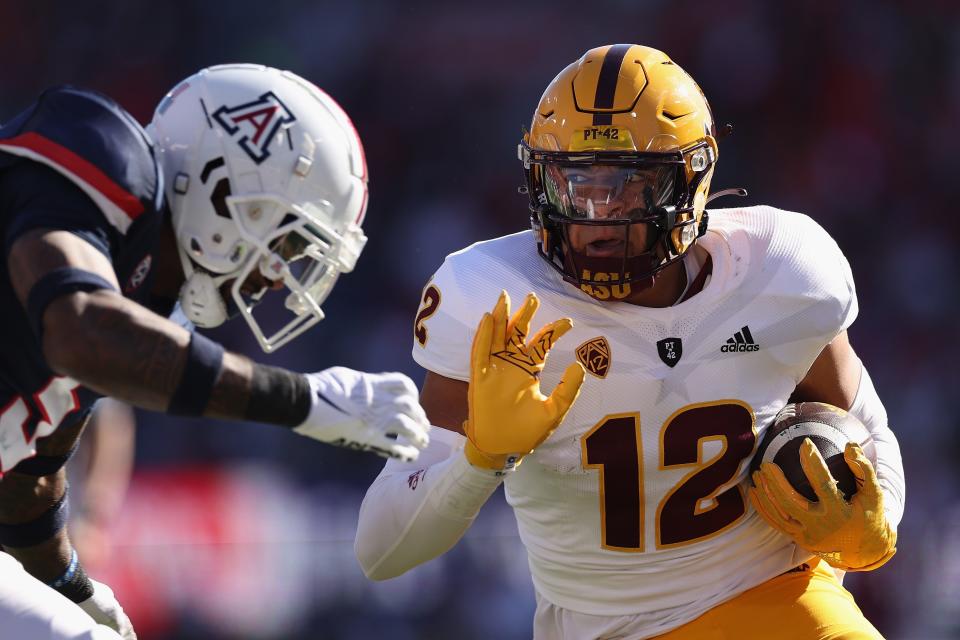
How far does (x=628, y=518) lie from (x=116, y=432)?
273cm

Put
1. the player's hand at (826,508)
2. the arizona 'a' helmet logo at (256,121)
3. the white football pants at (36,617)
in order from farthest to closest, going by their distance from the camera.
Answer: the player's hand at (826,508) → the arizona 'a' helmet logo at (256,121) → the white football pants at (36,617)

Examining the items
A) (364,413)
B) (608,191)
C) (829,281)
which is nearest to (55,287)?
(364,413)

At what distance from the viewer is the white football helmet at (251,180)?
88.0 inches

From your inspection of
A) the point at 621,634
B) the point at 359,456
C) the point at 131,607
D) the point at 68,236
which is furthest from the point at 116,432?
the point at 68,236

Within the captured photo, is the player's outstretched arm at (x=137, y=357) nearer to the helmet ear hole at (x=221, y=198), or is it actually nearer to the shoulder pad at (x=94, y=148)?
the shoulder pad at (x=94, y=148)

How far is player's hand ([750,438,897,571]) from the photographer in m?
2.48

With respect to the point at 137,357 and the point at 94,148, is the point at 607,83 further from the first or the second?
the point at 137,357

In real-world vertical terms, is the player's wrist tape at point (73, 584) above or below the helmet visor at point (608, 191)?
below

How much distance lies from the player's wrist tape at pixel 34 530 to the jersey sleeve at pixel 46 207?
0.81 m

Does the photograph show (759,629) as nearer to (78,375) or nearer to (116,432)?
(78,375)

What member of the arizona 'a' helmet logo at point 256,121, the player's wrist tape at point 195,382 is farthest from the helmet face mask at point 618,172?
the player's wrist tape at point 195,382

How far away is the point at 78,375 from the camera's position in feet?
5.98

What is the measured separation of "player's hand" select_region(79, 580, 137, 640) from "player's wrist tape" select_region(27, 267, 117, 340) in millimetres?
961

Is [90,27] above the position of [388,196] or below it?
above
